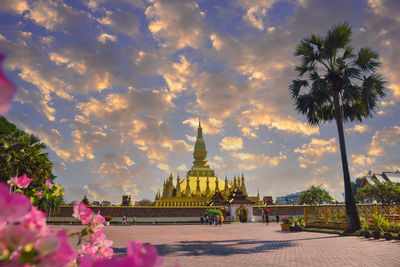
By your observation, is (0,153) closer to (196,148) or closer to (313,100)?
(313,100)

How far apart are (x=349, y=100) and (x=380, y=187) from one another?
12085mm

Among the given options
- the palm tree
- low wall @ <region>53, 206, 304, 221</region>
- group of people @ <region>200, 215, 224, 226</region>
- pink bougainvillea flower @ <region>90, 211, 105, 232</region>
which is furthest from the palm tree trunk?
low wall @ <region>53, 206, 304, 221</region>

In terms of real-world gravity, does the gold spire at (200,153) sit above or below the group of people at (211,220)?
above

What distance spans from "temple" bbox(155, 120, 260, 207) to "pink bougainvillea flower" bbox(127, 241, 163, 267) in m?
41.7

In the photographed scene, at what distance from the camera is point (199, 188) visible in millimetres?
47688

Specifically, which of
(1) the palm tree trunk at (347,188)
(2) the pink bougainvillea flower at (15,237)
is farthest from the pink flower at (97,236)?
(1) the palm tree trunk at (347,188)

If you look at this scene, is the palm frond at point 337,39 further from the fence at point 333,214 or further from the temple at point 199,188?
the temple at point 199,188

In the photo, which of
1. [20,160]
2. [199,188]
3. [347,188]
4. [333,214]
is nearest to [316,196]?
[333,214]

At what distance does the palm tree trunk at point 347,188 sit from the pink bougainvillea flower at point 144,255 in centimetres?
2124

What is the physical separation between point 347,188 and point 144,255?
2175 cm

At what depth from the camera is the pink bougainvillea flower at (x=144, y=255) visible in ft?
2.53

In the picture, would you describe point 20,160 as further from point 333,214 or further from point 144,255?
point 333,214

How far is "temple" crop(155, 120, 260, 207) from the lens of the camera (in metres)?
45.1

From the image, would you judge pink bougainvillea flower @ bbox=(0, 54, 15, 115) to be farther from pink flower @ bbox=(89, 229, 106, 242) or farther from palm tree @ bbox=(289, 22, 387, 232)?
palm tree @ bbox=(289, 22, 387, 232)
